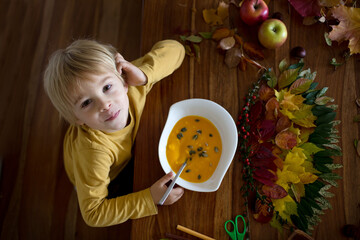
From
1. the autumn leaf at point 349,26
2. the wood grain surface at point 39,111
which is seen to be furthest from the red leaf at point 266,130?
the wood grain surface at point 39,111

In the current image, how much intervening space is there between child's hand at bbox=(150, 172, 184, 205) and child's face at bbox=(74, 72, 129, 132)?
23 centimetres

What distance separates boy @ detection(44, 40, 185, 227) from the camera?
2.56ft

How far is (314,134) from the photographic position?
908 mm

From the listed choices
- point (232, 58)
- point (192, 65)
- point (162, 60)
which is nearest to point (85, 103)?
point (162, 60)

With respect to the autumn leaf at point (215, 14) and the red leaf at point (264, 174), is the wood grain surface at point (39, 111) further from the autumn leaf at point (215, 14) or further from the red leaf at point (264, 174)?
the red leaf at point (264, 174)

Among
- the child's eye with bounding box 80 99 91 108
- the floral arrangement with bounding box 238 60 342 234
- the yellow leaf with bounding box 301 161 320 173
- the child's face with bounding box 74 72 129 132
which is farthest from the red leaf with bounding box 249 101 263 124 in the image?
the child's eye with bounding box 80 99 91 108

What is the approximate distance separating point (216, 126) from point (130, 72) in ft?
1.15

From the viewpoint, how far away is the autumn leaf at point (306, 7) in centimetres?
101

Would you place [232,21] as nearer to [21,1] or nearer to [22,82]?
[22,82]

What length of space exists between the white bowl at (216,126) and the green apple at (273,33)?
325 millimetres

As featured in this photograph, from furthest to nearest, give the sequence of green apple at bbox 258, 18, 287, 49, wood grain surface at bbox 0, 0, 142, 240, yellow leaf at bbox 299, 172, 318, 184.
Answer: wood grain surface at bbox 0, 0, 142, 240, green apple at bbox 258, 18, 287, 49, yellow leaf at bbox 299, 172, 318, 184

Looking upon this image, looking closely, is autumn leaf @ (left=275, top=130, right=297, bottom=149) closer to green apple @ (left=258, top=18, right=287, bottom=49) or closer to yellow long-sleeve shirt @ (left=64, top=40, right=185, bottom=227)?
green apple @ (left=258, top=18, right=287, bottom=49)

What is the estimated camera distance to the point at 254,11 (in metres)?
0.99

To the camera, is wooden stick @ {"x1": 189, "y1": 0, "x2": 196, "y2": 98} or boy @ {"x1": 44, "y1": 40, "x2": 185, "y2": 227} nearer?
boy @ {"x1": 44, "y1": 40, "x2": 185, "y2": 227}
